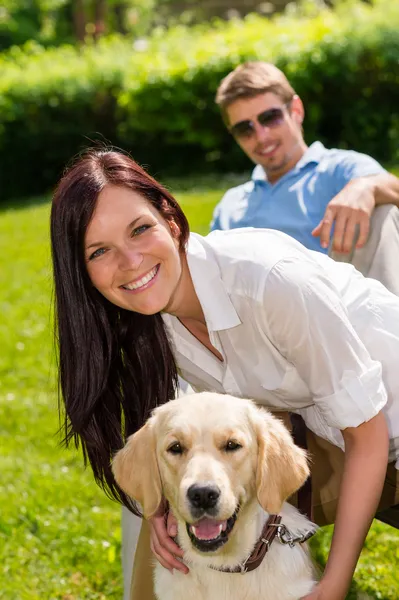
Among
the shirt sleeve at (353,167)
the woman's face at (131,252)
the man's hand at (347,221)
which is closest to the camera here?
the woman's face at (131,252)

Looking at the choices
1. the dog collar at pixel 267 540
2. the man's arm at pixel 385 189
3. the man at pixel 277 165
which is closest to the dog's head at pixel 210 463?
the dog collar at pixel 267 540

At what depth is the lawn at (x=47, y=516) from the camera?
3713mm

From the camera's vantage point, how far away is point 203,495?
236 cm

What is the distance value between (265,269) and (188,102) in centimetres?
994

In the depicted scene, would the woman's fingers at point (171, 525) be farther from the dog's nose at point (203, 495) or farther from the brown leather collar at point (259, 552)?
the dog's nose at point (203, 495)

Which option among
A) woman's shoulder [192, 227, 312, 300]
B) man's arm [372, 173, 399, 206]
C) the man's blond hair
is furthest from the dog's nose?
the man's blond hair

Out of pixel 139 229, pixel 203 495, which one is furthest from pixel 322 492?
pixel 139 229

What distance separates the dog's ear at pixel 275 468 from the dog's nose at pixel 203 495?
0.22 metres

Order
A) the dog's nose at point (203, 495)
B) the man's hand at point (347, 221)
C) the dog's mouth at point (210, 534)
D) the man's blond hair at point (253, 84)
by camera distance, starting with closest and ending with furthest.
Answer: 1. the dog's nose at point (203, 495)
2. the dog's mouth at point (210, 534)
3. the man's hand at point (347, 221)
4. the man's blond hair at point (253, 84)

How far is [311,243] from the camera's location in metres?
4.38

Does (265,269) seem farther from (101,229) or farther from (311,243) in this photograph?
(311,243)

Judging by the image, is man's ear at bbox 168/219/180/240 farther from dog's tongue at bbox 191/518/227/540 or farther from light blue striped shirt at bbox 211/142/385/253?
light blue striped shirt at bbox 211/142/385/253

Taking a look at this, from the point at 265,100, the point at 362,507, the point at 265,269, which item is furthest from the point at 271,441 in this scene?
the point at 265,100

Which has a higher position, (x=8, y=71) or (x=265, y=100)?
(x=265, y=100)
